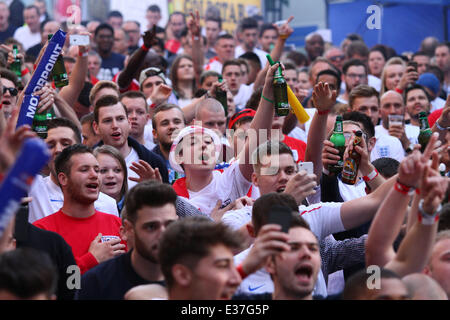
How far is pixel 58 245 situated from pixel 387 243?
200 cm

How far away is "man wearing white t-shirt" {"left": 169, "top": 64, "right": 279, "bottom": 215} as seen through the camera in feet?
18.6

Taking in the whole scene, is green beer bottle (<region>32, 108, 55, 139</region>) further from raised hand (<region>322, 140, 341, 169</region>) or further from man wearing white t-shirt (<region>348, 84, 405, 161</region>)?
man wearing white t-shirt (<region>348, 84, 405, 161</region>)

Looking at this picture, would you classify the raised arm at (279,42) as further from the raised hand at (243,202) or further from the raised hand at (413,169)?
the raised hand at (413,169)

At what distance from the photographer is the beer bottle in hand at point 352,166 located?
17.4ft

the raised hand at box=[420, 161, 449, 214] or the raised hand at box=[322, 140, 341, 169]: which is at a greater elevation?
the raised hand at box=[322, 140, 341, 169]

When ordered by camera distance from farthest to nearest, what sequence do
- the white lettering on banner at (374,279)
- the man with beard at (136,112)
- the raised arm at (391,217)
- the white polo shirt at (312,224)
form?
the man with beard at (136,112) → the white polo shirt at (312,224) → the raised arm at (391,217) → the white lettering on banner at (374,279)

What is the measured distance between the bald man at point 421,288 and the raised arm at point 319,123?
2.02 metres

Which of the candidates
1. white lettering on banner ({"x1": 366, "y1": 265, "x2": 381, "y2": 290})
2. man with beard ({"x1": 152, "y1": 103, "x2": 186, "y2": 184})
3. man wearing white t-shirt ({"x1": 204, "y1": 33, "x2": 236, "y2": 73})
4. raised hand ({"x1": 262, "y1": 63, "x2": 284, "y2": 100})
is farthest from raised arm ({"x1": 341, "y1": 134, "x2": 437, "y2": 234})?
man wearing white t-shirt ({"x1": 204, "y1": 33, "x2": 236, "y2": 73})

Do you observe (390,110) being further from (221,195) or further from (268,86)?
(221,195)

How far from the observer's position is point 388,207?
393 cm

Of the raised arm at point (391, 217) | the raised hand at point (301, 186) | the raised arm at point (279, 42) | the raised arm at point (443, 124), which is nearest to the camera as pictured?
the raised arm at point (391, 217)

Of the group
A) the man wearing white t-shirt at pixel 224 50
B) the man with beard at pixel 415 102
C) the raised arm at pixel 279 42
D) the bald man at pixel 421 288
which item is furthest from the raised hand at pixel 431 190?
the man wearing white t-shirt at pixel 224 50

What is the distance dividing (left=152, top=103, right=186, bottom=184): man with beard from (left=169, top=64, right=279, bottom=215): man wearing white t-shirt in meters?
0.90

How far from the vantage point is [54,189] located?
5.93 m
